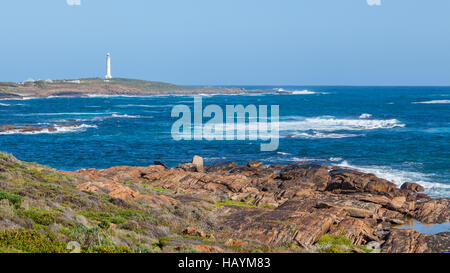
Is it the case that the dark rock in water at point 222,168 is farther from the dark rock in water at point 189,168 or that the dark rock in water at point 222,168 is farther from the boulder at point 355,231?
the boulder at point 355,231

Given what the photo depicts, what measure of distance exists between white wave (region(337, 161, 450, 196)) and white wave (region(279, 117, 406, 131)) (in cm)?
2400

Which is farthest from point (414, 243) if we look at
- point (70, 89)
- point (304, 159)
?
point (70, 89)

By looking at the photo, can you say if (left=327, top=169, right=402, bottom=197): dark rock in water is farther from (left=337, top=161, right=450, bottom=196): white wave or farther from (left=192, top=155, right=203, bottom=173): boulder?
(left=192, top=155, right=203, bottom=173): boulder

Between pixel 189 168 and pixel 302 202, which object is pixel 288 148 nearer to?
pixel 189 168

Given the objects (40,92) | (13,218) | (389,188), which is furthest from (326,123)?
(40,92)

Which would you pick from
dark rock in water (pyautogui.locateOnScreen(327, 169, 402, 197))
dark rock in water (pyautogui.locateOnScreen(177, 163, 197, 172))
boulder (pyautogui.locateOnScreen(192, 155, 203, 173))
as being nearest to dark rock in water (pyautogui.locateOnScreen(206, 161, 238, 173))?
boulder (pyautogui.locateOnScreen(192, 155, 203, 173))

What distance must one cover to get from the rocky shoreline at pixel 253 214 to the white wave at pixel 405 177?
1.37m

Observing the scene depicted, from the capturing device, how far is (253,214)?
1748 cm

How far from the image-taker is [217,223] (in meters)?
16.4

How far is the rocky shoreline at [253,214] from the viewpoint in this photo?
42.1 feet

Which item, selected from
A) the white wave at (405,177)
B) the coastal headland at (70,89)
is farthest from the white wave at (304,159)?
the coastal headland at (70,89)

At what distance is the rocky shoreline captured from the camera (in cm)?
1284

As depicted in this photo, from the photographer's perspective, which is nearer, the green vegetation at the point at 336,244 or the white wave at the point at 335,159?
the green vegetation at the point at 336,244
